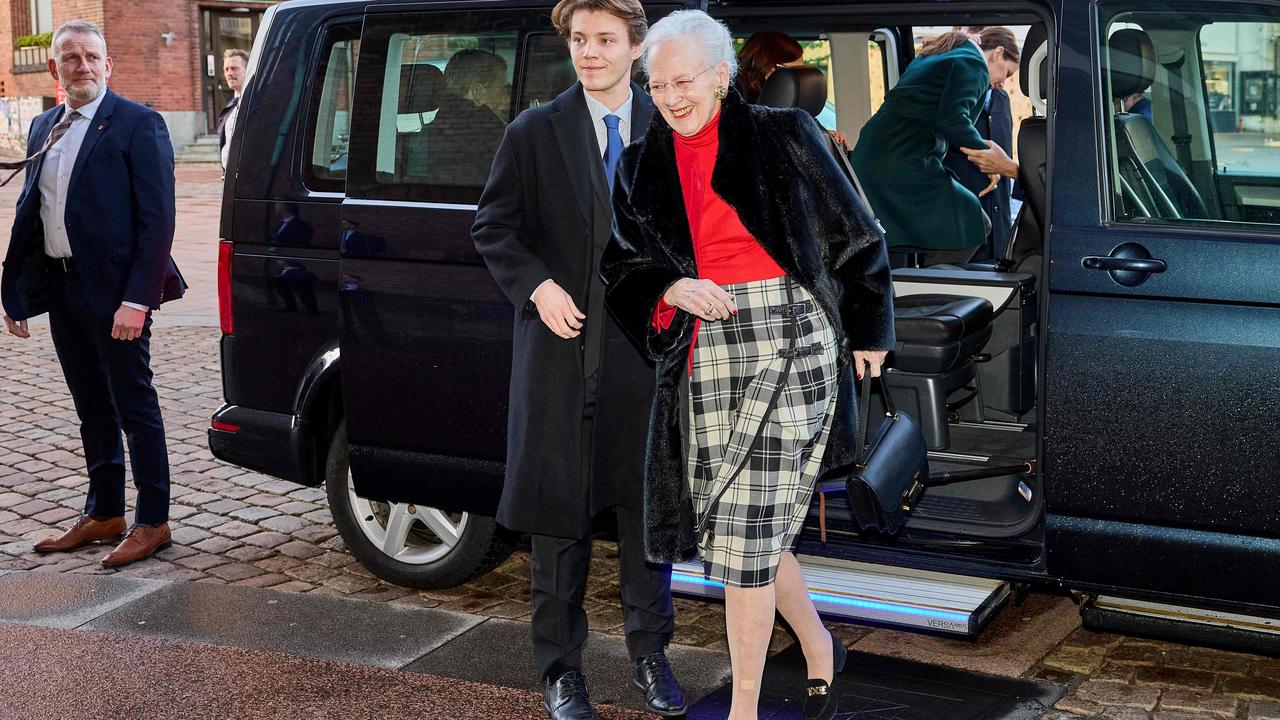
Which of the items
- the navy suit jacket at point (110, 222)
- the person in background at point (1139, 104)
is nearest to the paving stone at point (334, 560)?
the navy suit jacket at point (110, 222)

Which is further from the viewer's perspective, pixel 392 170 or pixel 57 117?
pixel 57 117

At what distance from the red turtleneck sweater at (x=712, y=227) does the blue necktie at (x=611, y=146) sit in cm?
35

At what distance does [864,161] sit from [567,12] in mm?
2262

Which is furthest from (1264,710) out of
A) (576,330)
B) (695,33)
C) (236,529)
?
(236,529)

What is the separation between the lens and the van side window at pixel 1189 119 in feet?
12.5

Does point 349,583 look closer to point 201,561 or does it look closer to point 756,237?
point 201,561

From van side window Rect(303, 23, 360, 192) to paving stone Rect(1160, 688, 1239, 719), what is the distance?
304cm

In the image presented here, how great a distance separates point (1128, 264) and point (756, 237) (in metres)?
1.05

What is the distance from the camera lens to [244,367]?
5.12 meters

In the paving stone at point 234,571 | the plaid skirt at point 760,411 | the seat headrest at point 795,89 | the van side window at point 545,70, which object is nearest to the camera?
the plaid skirt at point 760,411

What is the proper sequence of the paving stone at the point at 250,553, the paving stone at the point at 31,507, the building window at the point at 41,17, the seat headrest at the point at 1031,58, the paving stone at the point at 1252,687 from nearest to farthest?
1. the paving stone at the point at 1252,687
2. the seat headrest at the point at 1031,58
3. the paving stone at the point at 250,553
4. the paving stone at the point at 31,507
5. the building window at the point at 41,17

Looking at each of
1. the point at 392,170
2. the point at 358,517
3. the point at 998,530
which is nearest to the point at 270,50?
the point at 392,170

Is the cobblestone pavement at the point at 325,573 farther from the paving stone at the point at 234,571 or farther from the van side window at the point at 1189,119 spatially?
the van side window at the point at 1189,119

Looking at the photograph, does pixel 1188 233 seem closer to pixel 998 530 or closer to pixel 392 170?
pixel 998 530
